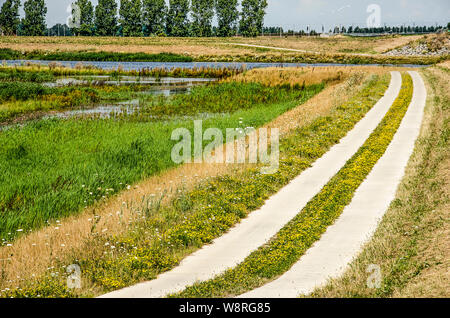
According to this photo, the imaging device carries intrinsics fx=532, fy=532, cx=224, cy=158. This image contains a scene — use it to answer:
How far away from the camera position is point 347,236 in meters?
12.2

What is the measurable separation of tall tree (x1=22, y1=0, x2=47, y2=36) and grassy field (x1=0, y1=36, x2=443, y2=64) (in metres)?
20.4

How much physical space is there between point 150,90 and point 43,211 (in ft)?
119

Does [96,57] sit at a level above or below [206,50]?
below

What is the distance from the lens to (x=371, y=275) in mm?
9523

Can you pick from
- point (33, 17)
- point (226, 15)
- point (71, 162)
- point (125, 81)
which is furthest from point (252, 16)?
point (71, 162)

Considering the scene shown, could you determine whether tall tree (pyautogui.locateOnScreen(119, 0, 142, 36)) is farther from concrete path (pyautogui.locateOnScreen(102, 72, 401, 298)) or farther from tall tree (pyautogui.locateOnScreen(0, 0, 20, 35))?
concrete path (pyautogui.locateOnScreen(102, 72, 401, 298))

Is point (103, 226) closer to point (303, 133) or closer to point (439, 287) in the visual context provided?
point (439, 287)

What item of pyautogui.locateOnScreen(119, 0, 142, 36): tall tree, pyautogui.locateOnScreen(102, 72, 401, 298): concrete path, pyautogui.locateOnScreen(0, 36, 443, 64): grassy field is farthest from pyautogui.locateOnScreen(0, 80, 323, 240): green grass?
pyautogui.locateOnScreen(119, 0, 142, 36): tall tree

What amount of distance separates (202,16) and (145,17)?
1779cm

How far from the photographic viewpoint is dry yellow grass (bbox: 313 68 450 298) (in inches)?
350

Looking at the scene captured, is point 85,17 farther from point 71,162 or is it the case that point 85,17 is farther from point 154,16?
point 71,162

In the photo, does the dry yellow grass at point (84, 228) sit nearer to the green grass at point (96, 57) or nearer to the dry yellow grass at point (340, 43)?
the green grass at point (96, 57)

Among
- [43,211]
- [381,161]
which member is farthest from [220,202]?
[381,161]

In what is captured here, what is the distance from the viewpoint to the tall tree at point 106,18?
6127 inches
